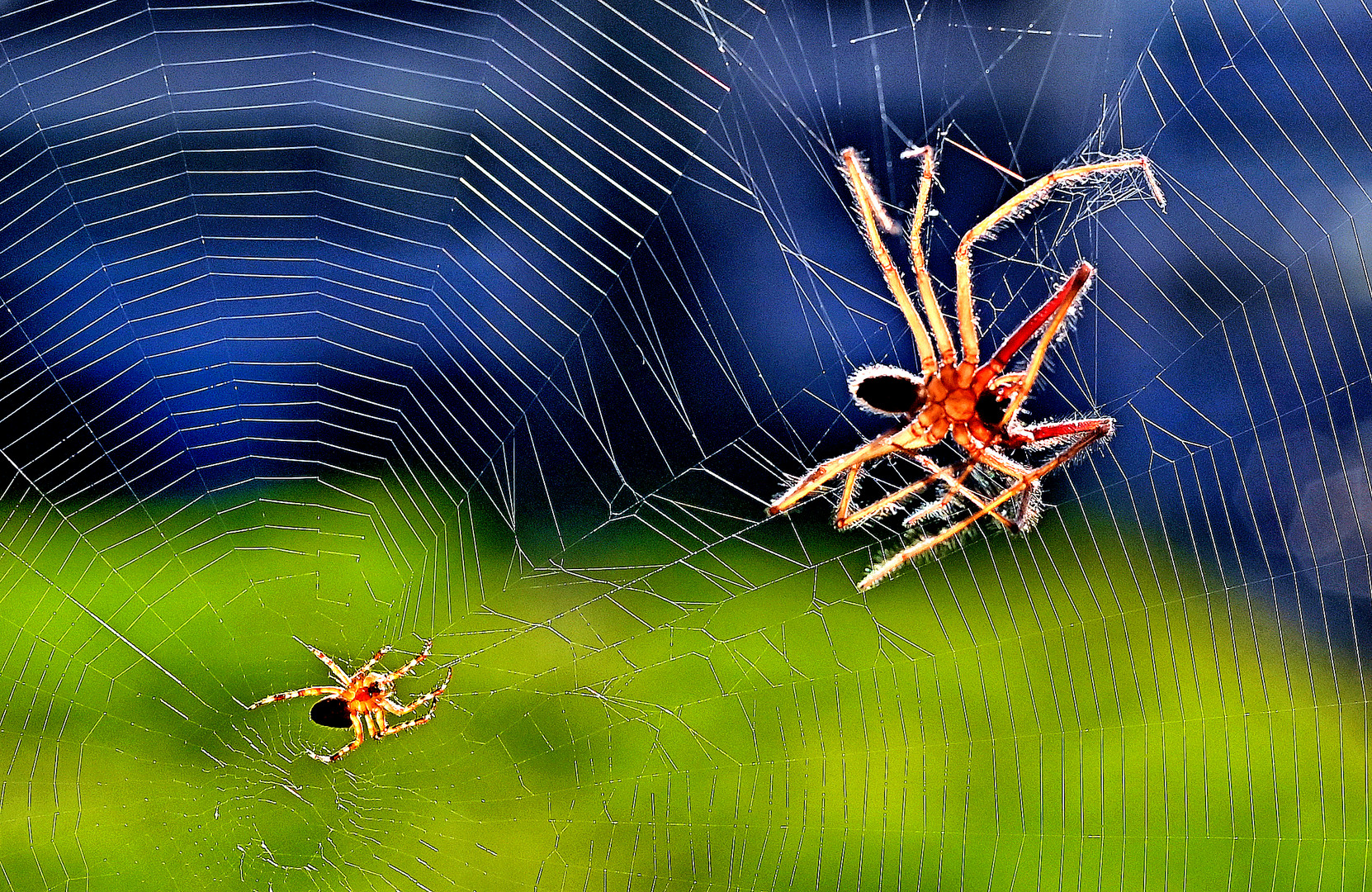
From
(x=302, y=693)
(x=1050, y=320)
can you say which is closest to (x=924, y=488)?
(x=1050, y=320)

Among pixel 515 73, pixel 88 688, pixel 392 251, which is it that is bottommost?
pixel 88 688

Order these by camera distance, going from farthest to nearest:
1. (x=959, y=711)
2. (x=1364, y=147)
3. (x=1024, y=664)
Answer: (x=959, y=711), (x=1024, y=664), (x=1364, y=147)

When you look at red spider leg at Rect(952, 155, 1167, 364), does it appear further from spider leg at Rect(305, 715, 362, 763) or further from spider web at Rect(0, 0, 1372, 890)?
spider leg at Rect(305, 715, 362, 763)

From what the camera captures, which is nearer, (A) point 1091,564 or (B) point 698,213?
(A) point 1091,564

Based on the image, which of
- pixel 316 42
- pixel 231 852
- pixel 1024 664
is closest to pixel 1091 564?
pixel 1024 664

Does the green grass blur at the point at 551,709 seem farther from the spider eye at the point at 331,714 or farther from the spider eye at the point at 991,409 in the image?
the spider eye at the point at 991,409

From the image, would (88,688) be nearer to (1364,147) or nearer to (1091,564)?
(1091,564)

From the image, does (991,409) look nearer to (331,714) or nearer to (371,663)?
(371,663)
